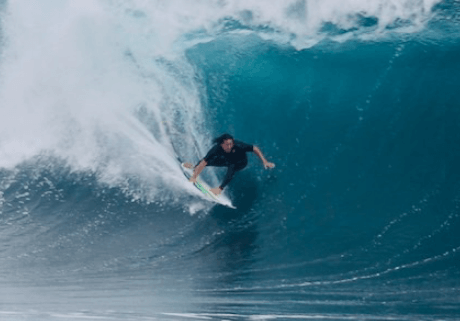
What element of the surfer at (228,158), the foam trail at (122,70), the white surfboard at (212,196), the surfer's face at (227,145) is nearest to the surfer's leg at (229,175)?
the surfer at (228,158)

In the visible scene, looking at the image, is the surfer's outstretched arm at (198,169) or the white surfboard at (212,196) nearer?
the surfer's outstretched arm at (198,169)

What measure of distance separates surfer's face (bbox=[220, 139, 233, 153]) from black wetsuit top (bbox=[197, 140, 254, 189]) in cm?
7

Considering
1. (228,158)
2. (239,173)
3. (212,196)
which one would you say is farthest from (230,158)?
(239,173)

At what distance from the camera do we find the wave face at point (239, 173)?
807cm

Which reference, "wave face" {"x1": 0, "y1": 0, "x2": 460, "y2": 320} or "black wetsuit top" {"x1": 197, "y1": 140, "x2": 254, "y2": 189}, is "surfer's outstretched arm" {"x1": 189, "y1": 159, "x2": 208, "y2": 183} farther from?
"wave face" {"x1": 0, "y1": 0, "x2": 460, "y2": 320}

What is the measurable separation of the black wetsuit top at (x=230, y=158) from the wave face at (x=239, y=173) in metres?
0.60

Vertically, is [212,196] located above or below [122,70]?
below

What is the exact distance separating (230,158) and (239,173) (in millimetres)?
1042

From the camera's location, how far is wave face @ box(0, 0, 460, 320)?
8070 millimetres

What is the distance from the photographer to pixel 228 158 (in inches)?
364

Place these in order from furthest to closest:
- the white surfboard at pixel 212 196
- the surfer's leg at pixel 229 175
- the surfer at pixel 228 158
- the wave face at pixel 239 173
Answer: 1. the white surfboard at pixel 212 196
2. the surfer's leg at pixel 229 175
3. the surfer at pixel 228 158
4. the wave face at pixel 239 173

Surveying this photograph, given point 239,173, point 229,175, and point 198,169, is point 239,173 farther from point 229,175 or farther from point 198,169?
point 198,169

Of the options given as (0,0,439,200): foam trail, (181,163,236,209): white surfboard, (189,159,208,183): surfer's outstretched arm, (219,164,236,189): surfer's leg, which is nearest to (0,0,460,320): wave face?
(0,0,439,200): foam trail

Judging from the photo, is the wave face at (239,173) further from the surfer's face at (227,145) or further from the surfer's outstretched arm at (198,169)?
the surfer's face at (227,145)
